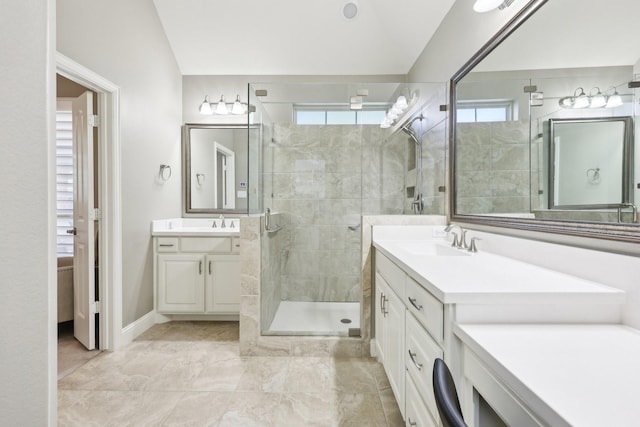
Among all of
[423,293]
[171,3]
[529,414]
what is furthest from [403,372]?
[171,3]

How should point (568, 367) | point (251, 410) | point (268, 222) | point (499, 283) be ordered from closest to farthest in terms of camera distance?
1. point (568, 367)
2. point (499, 283)
3. point (251, 410)
4. point (268, 222)

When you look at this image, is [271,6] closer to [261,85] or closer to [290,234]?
[261,85]

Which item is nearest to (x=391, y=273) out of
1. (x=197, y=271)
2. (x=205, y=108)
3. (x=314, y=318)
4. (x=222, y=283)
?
(x=314, y=318)

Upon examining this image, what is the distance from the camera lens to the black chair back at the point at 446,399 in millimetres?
439

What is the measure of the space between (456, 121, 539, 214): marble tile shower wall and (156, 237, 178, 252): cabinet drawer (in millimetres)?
2461

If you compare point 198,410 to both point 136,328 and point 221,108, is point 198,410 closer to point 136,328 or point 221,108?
point 136,328

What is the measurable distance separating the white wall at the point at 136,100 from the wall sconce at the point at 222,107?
304mm

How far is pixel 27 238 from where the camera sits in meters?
1.03

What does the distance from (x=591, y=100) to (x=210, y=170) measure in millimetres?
3092

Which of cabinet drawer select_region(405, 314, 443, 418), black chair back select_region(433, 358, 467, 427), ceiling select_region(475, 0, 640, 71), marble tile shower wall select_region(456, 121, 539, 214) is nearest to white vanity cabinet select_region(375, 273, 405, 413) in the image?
cabinet drawer select_region(405, 314, 443, 418)

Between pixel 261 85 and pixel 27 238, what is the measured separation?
6.38ft

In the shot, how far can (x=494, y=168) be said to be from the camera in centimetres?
169

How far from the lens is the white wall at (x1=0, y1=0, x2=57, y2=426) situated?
0.99 meters

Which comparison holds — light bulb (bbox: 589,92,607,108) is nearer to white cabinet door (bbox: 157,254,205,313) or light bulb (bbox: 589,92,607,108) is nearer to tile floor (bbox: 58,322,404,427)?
tile floor (bbox: 58,322,404,427)
